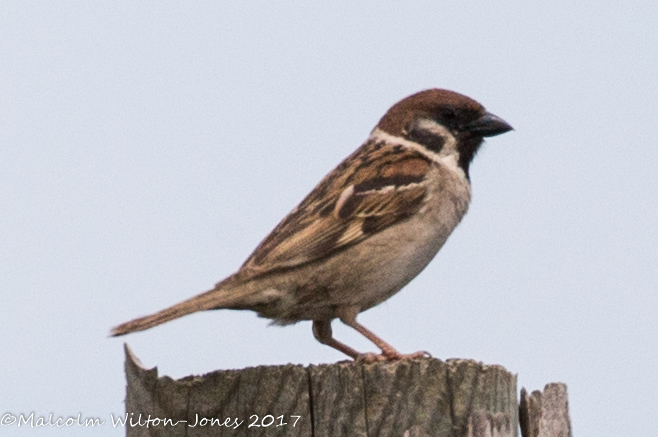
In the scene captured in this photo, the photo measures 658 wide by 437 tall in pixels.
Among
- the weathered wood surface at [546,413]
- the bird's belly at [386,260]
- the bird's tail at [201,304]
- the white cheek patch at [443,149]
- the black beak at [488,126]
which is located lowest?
the weathered wood surface at [546,413]

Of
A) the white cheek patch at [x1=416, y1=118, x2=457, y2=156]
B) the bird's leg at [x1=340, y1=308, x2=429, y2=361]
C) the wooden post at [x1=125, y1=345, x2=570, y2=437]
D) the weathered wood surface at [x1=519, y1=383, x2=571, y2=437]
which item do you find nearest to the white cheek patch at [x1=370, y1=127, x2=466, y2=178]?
the white cheek patch at [x1=416, y1=118, x2=457, y2=156]

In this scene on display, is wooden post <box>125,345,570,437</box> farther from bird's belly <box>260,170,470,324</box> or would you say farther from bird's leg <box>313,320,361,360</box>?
bird's leg <box>313,320,361,360</box>

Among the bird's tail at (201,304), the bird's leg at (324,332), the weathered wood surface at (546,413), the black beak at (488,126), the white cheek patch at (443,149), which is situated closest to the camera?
the weathered wood surface at (546,413)

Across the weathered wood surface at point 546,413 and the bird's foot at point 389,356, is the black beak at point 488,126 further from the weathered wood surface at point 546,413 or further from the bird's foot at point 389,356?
the weathered wood surface at point 546,413

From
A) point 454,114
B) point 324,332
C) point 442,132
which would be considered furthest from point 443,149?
point 324,332

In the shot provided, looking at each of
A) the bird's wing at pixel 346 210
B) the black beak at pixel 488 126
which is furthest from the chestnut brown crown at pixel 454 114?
the bird's wing at pixel 346 210

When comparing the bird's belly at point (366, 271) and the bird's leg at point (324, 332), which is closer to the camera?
the bird's belly at point (366, 271)

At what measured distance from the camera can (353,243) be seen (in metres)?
5.20

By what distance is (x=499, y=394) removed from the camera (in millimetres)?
3354

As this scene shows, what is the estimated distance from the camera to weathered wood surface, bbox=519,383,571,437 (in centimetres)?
348

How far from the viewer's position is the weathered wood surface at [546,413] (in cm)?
348

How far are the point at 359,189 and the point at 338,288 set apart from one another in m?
0.58

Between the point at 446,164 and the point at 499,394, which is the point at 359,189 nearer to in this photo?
the point at 446,164

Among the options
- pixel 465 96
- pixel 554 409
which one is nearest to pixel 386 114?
pixel 465 96
